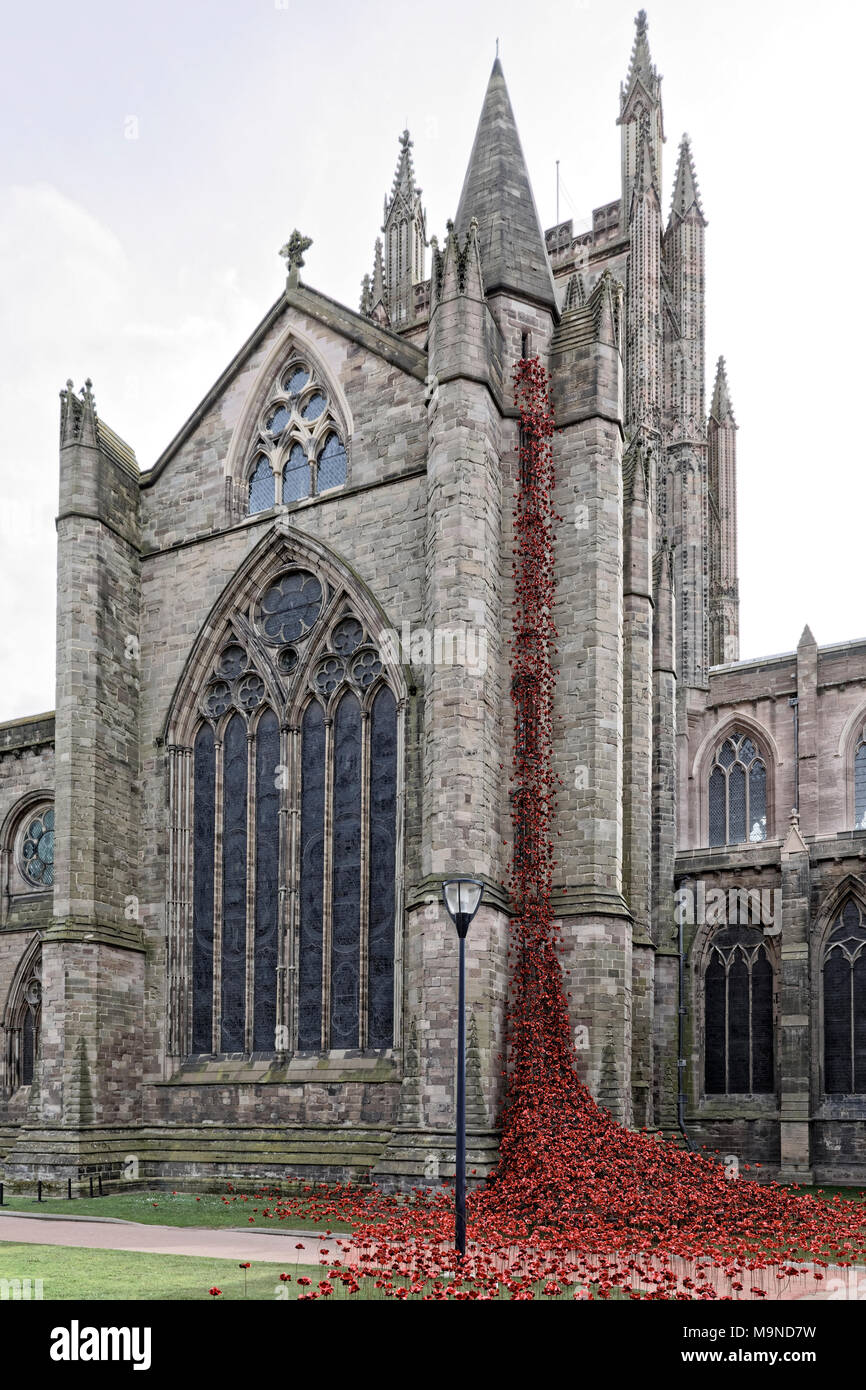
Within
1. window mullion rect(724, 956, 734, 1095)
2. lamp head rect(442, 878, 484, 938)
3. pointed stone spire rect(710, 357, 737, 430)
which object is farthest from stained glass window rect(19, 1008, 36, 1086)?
pointed stone spire rect(710, 357, 737, 430)

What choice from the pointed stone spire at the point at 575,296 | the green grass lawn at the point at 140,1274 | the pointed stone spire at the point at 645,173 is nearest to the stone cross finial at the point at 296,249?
the pointed stone spire at the point at 575,296

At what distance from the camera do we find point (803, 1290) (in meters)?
12.0

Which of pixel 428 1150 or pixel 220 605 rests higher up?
pixel 220 605

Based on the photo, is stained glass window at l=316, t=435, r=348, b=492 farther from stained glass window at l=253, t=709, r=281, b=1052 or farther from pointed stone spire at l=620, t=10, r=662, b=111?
pointed stone spire at l=620, t=10, r=662, b=111

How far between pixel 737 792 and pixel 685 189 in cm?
2579

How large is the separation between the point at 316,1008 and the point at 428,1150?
4.78 metres

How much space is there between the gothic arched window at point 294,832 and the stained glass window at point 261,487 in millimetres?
1690

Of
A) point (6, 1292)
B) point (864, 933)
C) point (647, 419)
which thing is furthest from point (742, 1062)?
point (647, 419)

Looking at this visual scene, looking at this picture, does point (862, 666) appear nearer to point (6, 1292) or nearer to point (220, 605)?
point (220, 605)

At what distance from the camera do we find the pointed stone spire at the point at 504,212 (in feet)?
77.3

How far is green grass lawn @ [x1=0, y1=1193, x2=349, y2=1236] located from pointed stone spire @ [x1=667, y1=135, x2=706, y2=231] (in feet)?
140

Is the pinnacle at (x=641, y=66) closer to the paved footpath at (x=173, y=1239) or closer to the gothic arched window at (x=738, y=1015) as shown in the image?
the gothic arched window at (x=738, y=1015)

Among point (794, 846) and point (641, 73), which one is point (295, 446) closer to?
point (794, 846)

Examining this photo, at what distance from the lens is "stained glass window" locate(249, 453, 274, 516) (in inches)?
1022
